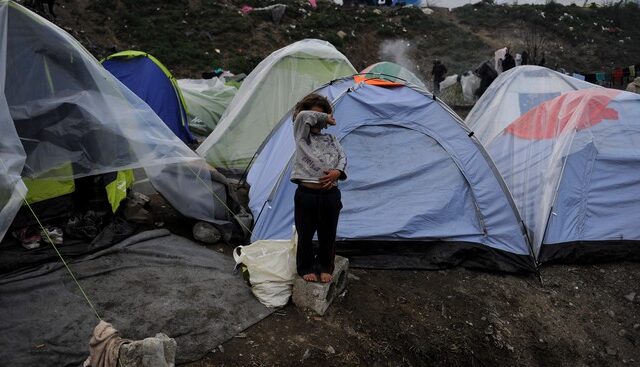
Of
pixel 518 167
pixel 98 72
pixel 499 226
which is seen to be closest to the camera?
pixel 98 72

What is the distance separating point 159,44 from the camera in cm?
1680

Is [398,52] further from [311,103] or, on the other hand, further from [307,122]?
[307,122]

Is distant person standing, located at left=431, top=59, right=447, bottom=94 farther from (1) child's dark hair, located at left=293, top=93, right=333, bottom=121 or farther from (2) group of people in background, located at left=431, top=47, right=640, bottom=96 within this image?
(1) child's dark hair, located at left=293, top=93, right=333, bottom=121

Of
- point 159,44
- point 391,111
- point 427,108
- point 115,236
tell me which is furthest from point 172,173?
point 159,44

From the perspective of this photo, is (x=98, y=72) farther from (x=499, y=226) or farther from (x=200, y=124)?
(x=200, y=124)

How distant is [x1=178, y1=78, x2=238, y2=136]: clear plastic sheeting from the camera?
914 centimetres

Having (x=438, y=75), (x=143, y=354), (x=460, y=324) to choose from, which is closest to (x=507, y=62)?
(x=438, y=75)

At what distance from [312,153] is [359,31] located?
63.4 feet

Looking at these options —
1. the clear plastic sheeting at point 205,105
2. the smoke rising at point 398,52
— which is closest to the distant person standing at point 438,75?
the smoke rising at point 398,52

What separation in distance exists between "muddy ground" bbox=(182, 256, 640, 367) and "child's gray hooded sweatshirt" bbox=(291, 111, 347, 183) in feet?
3.47

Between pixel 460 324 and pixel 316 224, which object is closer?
pixel 316 224

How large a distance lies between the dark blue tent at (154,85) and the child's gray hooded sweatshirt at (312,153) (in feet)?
17.3

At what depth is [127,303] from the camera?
3461 millimetres

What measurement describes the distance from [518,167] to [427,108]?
4.46ft
